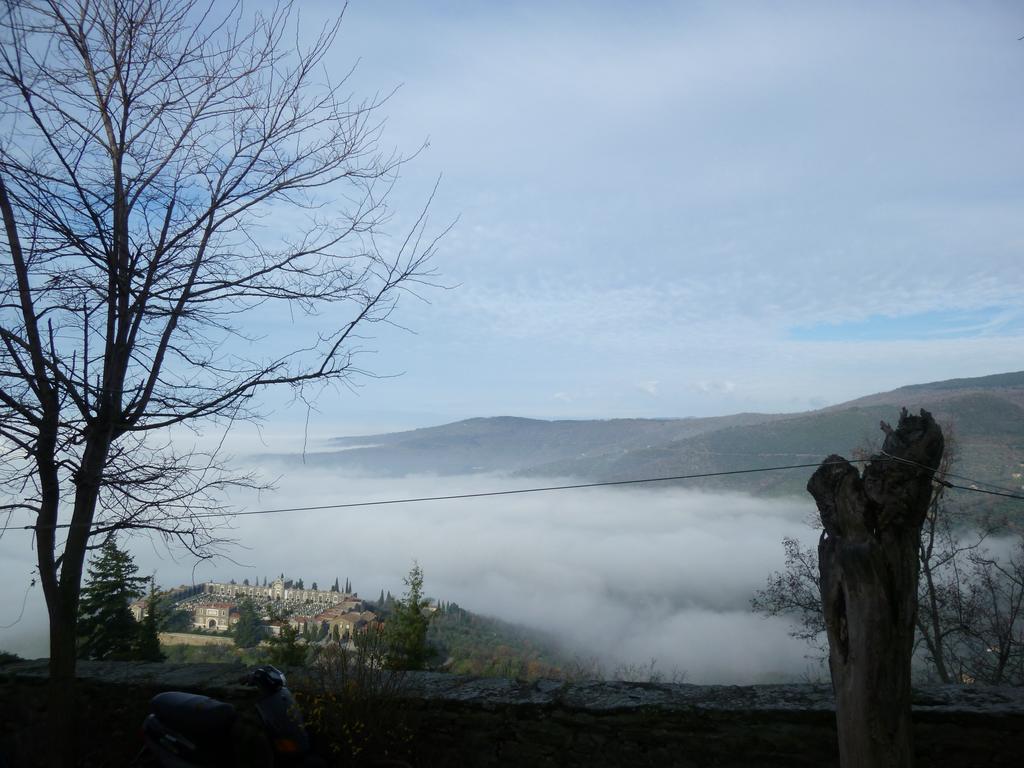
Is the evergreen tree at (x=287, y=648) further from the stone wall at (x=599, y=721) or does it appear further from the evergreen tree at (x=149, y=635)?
the evergreen tree at (x=149, y=635)

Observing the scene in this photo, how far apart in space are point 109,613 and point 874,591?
644 cm

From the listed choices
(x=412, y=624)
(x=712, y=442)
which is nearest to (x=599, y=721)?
(x=412, y=624)

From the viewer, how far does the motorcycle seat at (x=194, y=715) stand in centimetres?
336

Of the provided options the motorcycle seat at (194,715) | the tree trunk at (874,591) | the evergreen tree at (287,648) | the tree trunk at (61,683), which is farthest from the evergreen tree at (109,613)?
the tree trunk at (874,591)

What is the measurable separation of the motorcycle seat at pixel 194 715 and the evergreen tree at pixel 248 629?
8.96 ft

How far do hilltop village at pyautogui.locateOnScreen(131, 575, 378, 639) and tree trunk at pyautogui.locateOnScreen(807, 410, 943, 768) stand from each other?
376cm

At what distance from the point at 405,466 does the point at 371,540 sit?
11351 millimetres

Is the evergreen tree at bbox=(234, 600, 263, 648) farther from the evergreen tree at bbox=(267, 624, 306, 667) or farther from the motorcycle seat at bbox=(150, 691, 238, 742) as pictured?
the motorcycle seat at bbox=(150, 691, 238, 742)

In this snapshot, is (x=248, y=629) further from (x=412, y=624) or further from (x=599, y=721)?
(x=599, y=721)

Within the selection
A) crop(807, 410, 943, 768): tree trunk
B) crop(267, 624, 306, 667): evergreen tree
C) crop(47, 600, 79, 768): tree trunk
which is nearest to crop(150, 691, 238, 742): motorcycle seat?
crop(47, 600, 79, 768): tree trunk

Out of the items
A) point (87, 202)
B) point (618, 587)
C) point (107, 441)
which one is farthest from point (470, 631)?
point (618, 587)

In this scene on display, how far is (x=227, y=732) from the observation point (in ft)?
11.0

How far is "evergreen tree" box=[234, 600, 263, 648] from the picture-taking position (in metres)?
6.14

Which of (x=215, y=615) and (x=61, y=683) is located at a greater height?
(x=61, y=683)
